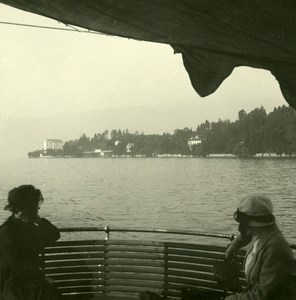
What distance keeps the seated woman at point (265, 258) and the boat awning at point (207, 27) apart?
122cm

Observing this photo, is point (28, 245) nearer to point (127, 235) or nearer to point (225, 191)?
point (127, 235)

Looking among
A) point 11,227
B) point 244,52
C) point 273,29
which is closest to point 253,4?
point 273,29

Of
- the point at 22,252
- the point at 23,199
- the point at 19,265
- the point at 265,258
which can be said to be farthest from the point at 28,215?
the point at 265,258

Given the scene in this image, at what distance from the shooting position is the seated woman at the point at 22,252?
4523 millimetres

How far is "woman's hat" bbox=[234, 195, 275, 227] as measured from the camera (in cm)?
366

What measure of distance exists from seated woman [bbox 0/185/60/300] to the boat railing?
1290 millimetres

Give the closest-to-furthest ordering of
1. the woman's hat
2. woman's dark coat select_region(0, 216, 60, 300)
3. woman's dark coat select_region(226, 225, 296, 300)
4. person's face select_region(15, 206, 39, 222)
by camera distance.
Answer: woman's dark coat select_region(226, 225, 296, 300)
the woman's hat
woman's dark coat select_region(0, 216, 60, 300)
person's face select_region(15, 206, 39, 222)

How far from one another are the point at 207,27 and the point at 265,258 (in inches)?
68.5

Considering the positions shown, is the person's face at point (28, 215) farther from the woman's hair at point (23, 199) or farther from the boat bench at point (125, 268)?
the boat bench at point (125, 268)

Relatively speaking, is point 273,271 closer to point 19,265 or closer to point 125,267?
point 19,265

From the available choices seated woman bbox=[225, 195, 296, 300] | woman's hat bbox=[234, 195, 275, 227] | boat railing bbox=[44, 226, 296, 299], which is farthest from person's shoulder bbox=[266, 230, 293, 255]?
boat railing bbox=[44, 226, 296, 299]

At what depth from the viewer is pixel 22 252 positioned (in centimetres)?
458

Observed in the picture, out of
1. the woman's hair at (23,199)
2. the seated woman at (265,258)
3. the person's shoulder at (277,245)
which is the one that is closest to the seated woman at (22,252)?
the woman's hair at (23,199)

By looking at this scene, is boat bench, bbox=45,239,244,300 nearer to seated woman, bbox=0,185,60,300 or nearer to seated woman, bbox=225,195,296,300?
seated woman, bbox=0,185,60,300
